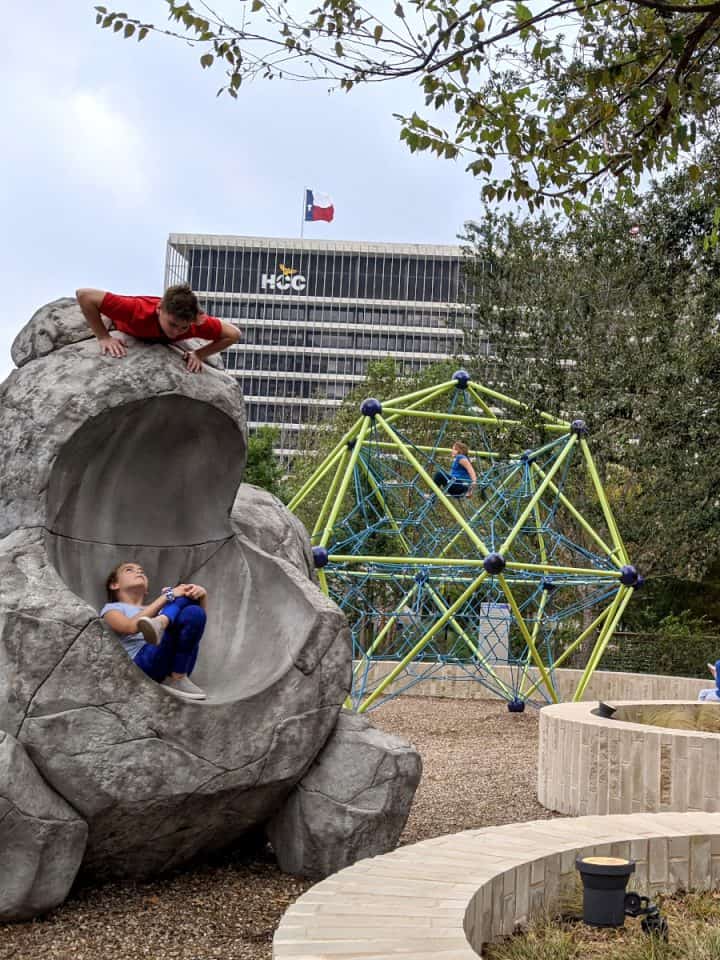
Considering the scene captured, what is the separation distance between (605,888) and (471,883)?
0.57 metres

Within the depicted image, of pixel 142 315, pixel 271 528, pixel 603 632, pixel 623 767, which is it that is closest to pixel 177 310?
pixel 142 315

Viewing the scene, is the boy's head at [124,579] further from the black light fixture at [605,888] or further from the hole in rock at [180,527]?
the black light fixture at [605,888]

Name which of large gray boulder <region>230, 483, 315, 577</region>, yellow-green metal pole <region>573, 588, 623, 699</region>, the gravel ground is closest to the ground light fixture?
the gravel ground

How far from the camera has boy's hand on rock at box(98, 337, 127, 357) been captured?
5836 mm

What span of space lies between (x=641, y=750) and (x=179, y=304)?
4.74m

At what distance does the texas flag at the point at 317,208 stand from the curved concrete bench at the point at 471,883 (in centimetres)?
7916

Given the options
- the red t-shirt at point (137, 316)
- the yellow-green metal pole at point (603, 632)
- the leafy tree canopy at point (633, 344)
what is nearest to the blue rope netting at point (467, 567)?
the yellow-green metal pole at point (603, 632)

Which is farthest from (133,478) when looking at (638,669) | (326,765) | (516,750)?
(638,669)

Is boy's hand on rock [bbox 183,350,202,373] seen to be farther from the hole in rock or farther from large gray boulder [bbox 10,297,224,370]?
large gray boulder [bbox 10,297,224,370]

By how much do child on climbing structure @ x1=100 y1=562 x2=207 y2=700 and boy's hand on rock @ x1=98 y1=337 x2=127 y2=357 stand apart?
131 cm

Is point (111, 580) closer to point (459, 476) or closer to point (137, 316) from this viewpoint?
point (137, 316)

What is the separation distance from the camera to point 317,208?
269ft

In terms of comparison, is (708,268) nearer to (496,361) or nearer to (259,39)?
(496,361)

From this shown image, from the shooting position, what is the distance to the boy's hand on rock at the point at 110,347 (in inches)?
230
